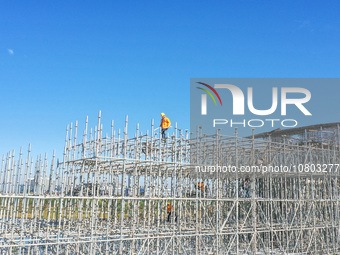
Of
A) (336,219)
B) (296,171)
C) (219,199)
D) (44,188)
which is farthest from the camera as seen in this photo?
(336,219)

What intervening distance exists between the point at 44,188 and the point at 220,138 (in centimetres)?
857

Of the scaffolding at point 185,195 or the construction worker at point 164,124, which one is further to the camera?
the construction worker at point 164,124

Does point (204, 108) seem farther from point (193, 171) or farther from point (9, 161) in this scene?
point (9, 161)

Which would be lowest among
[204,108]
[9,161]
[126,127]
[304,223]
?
[304,223]

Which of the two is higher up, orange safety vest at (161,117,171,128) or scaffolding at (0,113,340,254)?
orange safety vest at (161,117,171,128)

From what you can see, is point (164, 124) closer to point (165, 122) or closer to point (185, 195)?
point (165, 122)

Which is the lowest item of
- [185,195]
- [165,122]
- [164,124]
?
[185,195]

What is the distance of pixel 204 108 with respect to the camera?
798 inches

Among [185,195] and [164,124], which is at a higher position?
[164,124]

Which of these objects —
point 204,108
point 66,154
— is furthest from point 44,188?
point 204,108

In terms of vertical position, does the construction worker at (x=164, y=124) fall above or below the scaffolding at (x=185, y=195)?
above

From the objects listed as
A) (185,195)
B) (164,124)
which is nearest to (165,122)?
(164,124)

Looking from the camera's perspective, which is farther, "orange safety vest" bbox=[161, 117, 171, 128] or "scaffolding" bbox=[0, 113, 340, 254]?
"orange safety vest" bbox=[161, 117, 171, 128]

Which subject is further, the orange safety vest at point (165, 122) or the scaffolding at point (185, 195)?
the orange safety vest at point (165, 122)
